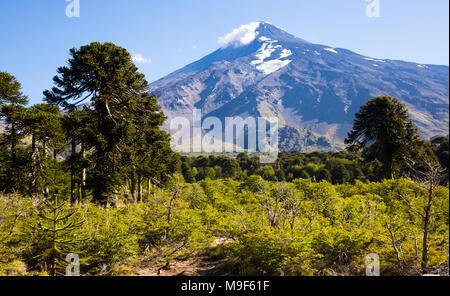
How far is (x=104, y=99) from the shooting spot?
16.7 m

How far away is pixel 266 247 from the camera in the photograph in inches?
306

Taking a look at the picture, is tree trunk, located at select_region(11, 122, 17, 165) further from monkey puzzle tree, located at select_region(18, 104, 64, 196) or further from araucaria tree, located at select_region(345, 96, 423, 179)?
Answer: araucaria tree, located at select_region(345, 96, 423, 179)

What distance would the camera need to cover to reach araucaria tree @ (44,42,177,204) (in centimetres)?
1592

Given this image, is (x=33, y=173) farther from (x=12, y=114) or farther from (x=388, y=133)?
(x=388, y=133)


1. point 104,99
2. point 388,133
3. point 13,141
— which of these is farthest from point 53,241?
point 388,133

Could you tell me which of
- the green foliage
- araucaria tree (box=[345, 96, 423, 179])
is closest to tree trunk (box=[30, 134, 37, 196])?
the green foliage

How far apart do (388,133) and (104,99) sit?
23.6 m

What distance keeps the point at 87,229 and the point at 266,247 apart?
6512 millimetres

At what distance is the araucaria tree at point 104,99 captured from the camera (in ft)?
52.2

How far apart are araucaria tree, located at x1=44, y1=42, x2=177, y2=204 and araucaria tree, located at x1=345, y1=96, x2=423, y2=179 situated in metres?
20.5

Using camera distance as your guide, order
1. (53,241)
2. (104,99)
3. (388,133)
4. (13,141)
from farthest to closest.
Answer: (388,133), (13,141), (104,99), (53,241)

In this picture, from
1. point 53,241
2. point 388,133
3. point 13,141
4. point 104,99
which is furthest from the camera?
point 388,133
